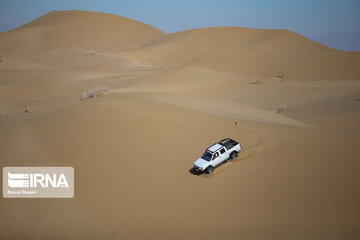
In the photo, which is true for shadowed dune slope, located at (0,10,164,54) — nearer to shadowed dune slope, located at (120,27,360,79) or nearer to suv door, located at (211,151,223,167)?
shadowed dune slope, located at (120,27,360,79)

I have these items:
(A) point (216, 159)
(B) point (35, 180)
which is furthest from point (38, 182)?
(A) point (216, 159)

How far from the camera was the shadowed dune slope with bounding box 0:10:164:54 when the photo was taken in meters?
80.9

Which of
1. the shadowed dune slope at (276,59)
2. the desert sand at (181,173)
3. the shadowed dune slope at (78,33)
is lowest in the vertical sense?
the desert sand at (181,173)

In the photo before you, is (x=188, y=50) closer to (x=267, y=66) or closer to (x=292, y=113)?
(x=267, y=66)

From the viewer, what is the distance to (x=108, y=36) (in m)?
96.5

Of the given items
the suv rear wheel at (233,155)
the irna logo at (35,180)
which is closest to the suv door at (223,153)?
the suv rear wheel at (233,155)

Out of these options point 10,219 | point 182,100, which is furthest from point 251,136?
point 10,219

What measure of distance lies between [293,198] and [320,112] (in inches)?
486

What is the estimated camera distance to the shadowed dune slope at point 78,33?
3187 inches

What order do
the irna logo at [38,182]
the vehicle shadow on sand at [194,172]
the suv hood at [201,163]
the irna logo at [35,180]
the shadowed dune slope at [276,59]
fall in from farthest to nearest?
the shadowed dune slope at [276,59] < the vehicle shadow on sand at [194,172] < the suv hood at [201,163] < the irna logo at [35,180] < the irna logo at [38,182]

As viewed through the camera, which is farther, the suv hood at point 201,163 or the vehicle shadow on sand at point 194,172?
the vehicle shadow on sand at point 194,172

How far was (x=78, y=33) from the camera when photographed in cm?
9631

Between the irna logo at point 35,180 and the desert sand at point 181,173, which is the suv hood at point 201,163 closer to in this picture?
the desert sand at point 181,173

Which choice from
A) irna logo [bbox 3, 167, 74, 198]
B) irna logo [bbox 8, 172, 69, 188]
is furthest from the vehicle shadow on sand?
irna logo [bbox 8, 172, 69, 188]
